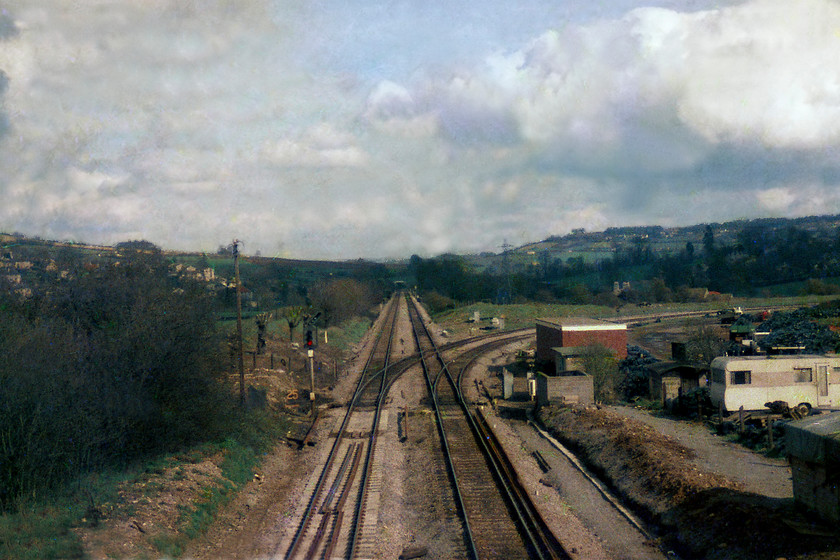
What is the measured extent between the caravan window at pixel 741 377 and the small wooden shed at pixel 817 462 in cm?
930

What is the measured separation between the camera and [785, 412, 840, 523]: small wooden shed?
8227mm

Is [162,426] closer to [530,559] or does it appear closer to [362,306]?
[530,559]

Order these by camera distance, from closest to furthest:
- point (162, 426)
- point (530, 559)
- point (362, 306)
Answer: point (530, 559)
point (162, 426)
point (362, 306)

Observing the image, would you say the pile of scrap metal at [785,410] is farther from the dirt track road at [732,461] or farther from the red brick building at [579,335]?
the red brick building at [579,335]

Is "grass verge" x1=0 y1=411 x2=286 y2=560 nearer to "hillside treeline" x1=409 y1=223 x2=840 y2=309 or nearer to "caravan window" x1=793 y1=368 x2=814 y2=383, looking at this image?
"caravan window" x1=793 y1=368 x2=814 y2=383

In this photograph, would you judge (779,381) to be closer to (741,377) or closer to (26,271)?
(741,377)

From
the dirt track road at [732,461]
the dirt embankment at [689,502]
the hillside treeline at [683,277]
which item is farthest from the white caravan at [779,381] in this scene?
the hillside treeline at [683,277]

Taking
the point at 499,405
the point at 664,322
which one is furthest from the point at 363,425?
the point at 664,322

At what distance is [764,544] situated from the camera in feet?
27.2

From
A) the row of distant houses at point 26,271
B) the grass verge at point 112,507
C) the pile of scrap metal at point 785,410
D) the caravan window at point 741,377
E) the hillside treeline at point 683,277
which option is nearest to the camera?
the grass verge at point 112,507

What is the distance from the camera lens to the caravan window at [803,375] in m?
17.7

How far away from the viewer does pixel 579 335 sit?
93.9 feet

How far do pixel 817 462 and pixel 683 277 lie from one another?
103m

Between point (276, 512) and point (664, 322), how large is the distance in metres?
51.6
